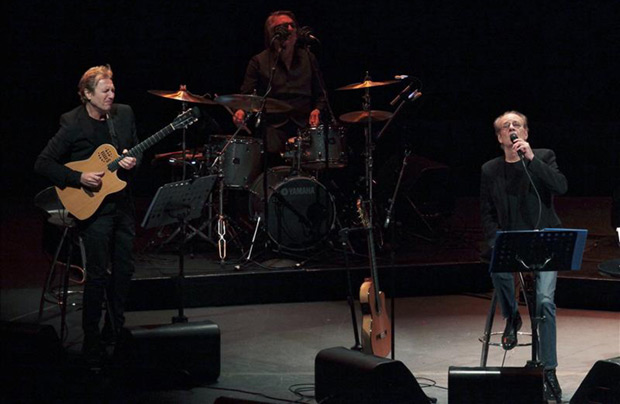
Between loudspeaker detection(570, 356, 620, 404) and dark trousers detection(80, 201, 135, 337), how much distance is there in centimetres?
311

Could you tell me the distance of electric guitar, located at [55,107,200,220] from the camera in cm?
675

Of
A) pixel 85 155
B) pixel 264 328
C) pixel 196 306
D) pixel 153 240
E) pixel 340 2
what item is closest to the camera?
pixel 85 155

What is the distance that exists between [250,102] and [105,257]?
7.91 ft

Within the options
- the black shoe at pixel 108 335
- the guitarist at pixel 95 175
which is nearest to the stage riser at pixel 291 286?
the black shoe at pixel 108 335

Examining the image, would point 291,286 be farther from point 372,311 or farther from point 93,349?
point 93,349

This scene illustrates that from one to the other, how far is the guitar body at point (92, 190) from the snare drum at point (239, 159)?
2.49 metres

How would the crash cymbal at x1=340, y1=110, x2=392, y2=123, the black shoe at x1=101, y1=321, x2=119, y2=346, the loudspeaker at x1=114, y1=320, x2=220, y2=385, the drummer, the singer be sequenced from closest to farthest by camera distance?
the singer
the loudspeaker at x1=114, y1=320, x2=220, y2=385
the black shoe at x1=101, y1=321, x2=119, y2=346
the crash cymbal at x1=340, y1=110, x2=392, y2=123
the drummer

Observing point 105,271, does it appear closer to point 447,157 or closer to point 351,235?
point 351,235

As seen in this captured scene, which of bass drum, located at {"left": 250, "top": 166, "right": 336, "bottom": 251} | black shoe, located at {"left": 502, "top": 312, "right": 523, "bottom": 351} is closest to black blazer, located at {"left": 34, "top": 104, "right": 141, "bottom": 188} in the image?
bass drum, located at {"left": 250, "top": 166, "right": 336, "bottom": 251}

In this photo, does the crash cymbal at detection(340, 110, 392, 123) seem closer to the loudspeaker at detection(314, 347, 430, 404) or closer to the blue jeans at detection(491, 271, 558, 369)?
the blue jeans at detection(491, 271, 558, 369)

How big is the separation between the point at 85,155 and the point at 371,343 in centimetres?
223

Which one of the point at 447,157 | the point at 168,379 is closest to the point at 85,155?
the point at 168,379

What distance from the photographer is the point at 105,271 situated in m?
6.84

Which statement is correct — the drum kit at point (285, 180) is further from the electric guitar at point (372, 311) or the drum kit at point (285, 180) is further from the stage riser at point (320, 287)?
the electric guitar at point (372, 311)
